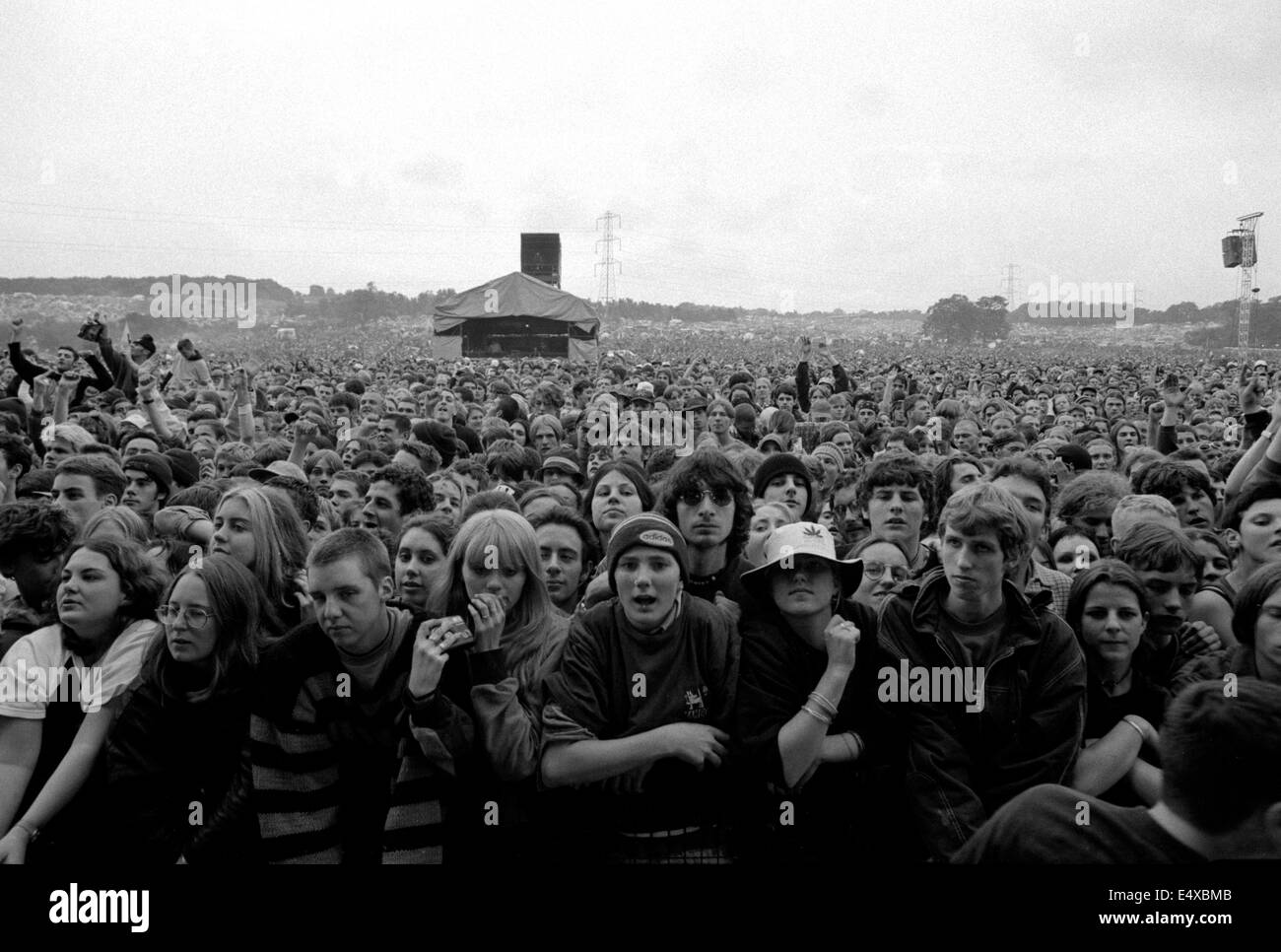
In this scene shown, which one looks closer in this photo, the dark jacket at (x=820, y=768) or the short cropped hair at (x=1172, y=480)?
the dark jacket at (x=820, y=768)

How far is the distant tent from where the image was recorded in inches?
1114

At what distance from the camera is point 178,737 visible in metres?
3.20

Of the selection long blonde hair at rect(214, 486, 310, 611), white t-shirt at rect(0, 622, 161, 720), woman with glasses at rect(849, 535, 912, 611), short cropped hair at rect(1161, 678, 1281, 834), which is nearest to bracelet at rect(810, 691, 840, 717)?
short cropped hair at rect(1161, 678, 1281, 834)

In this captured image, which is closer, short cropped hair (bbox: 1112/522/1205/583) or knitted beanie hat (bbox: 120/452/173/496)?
short cropped hair (bbox: 1112/522/1205/583)

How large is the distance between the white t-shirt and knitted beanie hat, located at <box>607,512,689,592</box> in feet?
5.32

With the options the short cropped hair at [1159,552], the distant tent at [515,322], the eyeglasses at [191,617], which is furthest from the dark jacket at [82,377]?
the distant tent at [515,322]

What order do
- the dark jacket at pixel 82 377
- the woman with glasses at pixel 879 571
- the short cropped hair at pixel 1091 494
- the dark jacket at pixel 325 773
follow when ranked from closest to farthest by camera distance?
1. the dark jacket at pixel 325 773
2. the woman with glasses at pixel 879 571
3. the short cropped hair at pixel 1091 494
4. the dark jacket at pixel 82 377

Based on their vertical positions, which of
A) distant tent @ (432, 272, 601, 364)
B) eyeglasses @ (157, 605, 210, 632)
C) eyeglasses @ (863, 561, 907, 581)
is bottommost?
eyeglasses @ (157, 605, 210, 632)

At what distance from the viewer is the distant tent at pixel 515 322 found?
2830 centimetres

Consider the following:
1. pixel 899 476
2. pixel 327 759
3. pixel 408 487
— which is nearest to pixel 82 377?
pixel 408 487

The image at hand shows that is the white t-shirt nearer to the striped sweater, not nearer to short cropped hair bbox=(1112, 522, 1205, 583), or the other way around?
the striped sweater

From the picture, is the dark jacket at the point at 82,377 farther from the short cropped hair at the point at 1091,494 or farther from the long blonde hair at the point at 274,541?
the short cropped hair at the point at 1091,494

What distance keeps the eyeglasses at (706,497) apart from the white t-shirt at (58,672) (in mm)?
2025

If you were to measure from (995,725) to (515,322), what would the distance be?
2717 centimetres
